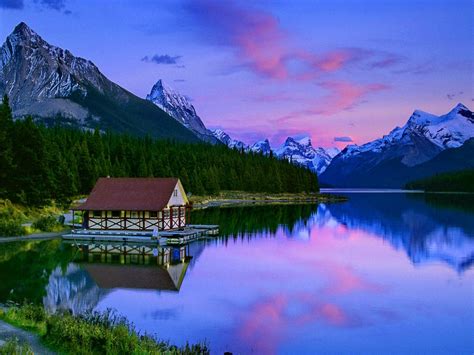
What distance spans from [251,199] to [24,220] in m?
104

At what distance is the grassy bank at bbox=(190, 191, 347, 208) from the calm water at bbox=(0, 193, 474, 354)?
75388 millimetres

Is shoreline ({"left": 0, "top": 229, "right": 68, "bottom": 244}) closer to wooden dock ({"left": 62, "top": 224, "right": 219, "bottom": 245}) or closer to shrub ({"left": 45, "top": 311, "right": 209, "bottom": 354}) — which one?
wooden dock ({"left": 62, "top": 224, "right": 219, "bottom": 245})

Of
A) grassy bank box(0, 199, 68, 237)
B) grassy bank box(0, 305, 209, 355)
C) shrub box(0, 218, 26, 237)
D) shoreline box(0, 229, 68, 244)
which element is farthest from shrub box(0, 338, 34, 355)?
grassy bank box(0, 199, 68, 237)

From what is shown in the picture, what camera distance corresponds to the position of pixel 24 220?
65.4 metres

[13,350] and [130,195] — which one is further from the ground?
[130,195]

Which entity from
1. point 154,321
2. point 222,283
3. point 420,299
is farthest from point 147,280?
point 420,299

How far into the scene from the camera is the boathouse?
61688mm

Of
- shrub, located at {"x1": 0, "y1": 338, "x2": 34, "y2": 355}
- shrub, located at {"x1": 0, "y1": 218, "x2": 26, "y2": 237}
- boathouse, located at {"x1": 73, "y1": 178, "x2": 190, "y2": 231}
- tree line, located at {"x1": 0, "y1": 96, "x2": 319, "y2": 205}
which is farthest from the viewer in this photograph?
tree line, located at {"x1": 0, "y1": 96, "x2": 319, "y2": 205}

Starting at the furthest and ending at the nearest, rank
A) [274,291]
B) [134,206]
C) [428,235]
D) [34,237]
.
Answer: [428,235]
[134,206]
[34,237]
[274,291]

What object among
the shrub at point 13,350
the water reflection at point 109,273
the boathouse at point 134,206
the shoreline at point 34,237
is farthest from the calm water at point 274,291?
the shrub at point 13,350

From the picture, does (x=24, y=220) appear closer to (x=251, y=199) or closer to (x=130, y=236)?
(x=130, y=236)

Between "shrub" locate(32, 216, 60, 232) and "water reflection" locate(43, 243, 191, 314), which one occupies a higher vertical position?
"shrub" locate(32, 216, 60, 232)

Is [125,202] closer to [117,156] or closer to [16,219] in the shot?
[16,219]

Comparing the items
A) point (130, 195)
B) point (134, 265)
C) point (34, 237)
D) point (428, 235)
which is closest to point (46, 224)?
point (34, 237)
